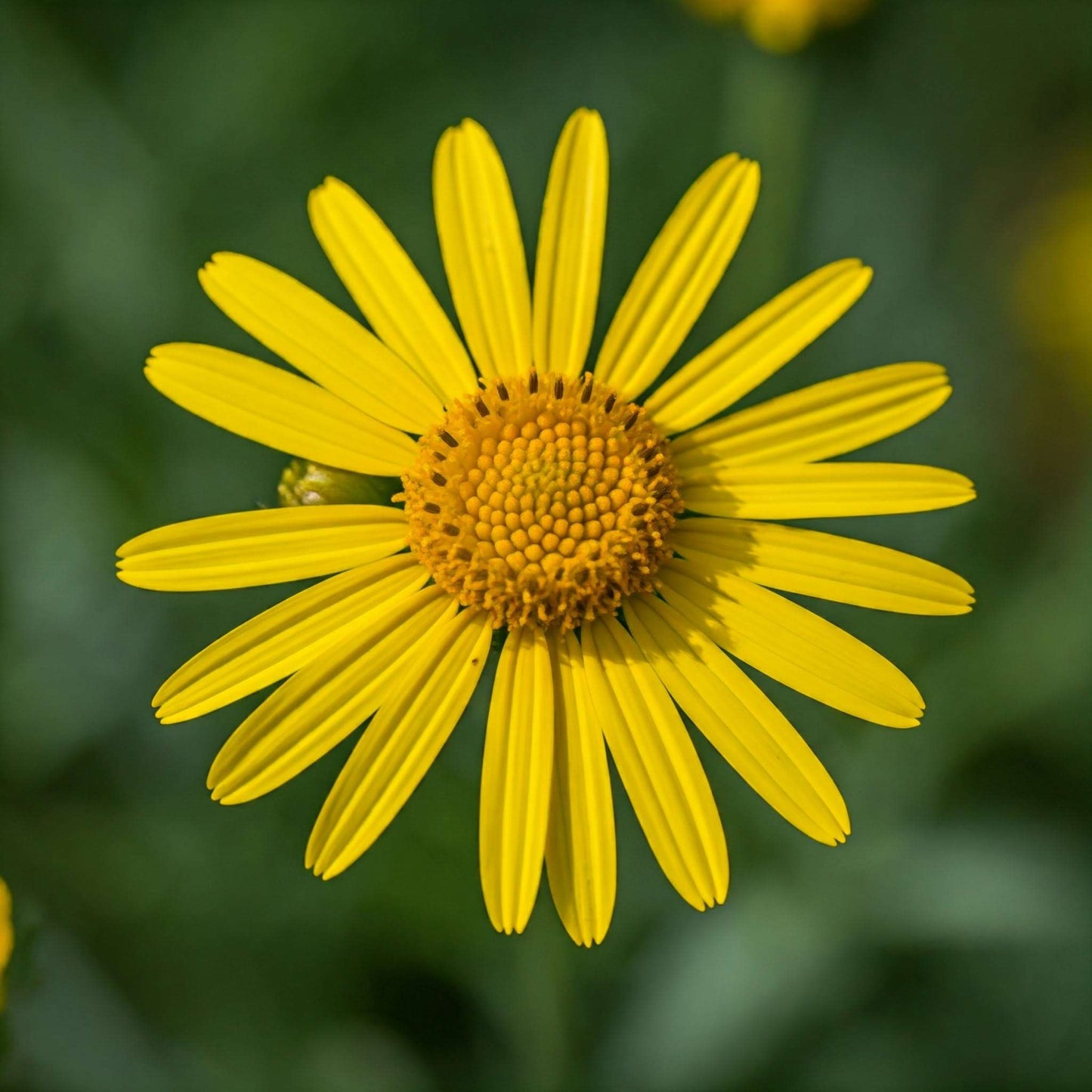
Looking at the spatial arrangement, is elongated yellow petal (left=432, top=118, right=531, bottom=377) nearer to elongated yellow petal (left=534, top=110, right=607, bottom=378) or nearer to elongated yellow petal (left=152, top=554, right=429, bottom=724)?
elongated yellow petal (left=534, top=110, right=607, bottom=378)

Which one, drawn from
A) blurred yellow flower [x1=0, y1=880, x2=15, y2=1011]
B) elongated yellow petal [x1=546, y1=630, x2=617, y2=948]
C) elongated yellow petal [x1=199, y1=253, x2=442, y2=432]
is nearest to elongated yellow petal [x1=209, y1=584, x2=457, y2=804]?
elongated yellow petal [x1=546, y1=630, x2=617, y2=948]

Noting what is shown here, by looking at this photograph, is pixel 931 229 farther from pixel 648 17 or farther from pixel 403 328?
pixel 403 328

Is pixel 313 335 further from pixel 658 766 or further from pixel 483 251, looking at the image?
pixel 658 766

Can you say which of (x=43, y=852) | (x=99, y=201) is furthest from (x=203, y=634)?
(x=99, y=201)

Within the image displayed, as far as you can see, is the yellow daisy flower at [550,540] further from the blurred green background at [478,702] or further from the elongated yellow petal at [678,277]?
the blurred green background at [478,702]

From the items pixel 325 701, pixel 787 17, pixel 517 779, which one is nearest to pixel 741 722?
pixel 517 779
